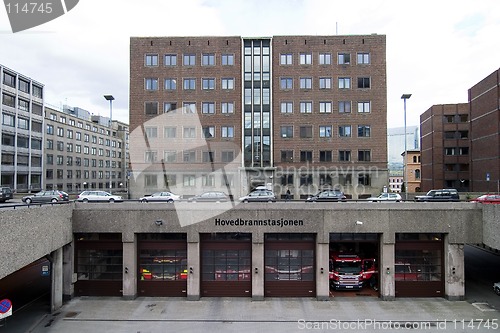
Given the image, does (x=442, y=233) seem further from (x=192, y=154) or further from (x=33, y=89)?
(x=33, y=89)

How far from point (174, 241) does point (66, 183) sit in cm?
6161

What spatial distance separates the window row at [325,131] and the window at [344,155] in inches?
81.4

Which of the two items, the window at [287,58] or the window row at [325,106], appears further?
the window at [287,58]

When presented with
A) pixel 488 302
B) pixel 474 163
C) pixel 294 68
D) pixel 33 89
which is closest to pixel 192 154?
pixel 294 68

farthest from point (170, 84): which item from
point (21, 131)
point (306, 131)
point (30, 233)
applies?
point (21, 131)

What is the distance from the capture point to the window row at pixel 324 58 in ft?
139

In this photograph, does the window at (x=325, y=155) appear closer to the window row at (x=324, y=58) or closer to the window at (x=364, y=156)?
the window at (x=364, y=156)

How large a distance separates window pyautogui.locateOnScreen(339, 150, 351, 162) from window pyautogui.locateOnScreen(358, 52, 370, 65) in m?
11.6

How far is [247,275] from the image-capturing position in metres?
20.4

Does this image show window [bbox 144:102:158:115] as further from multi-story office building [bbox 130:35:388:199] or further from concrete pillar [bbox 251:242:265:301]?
concrete pillar [bbox 251:242:265:301]

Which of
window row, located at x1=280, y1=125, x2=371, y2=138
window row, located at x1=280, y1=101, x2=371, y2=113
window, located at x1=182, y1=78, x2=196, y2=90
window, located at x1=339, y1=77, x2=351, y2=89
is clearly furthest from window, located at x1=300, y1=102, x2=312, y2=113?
window, located at x1=182, y1=78, x2=196, y2=90

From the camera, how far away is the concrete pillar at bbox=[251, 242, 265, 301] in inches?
776

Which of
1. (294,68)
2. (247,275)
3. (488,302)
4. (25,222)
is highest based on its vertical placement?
(294,68)

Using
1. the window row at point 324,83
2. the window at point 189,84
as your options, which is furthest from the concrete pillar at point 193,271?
the window row at point 324,83
